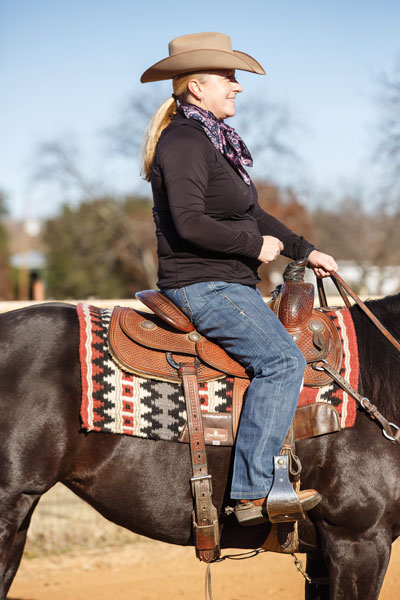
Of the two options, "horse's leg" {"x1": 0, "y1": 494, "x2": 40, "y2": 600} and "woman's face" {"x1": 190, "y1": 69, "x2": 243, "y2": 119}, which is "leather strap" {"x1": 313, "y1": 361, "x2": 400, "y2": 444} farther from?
"horse's leg" {"x1": 0, "y1": 494, "x2": 40, "y2": 600}

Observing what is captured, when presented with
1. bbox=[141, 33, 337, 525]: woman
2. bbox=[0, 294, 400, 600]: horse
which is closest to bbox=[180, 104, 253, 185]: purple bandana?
bbox=[141, 33, 337, 525]: woman

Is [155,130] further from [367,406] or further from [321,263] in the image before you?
[367,406]

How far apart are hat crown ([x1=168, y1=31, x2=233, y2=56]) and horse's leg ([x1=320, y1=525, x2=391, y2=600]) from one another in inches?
94.1

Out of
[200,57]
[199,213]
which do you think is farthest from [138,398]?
[200,57]

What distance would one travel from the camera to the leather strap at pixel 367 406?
3.01 metres

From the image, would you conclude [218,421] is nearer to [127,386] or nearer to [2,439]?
[127,386]

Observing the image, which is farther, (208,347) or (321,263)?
(321,263)

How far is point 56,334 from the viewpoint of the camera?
3.04 meters

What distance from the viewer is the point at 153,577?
5215 millimetres

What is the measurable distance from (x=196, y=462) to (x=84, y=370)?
0.66 meters

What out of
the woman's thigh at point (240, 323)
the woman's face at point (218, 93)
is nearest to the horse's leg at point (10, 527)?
the woman's thigh at point (240, 323)

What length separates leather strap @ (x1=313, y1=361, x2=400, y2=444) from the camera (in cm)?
301

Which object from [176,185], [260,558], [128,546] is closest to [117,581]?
[128,546]

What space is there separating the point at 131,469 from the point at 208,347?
0.67m
